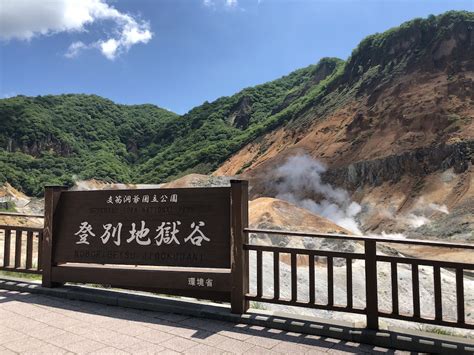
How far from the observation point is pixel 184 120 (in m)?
96.2

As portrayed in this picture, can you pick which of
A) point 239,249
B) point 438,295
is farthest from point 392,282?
point 239,249

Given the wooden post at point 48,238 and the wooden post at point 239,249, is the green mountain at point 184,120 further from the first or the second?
the wooden post at point 48,238

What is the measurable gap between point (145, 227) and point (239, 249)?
4.05 ft

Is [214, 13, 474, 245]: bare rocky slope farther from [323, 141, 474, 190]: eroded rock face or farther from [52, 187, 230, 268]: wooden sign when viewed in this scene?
[52, 187, 230, 268]: wooden sign

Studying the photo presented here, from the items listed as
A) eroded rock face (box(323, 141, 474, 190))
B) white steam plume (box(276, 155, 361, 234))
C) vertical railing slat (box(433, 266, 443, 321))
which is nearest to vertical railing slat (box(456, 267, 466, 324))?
vertical railing slat (box(433, 266, 443, 321))

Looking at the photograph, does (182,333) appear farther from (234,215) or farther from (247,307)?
(234,215)

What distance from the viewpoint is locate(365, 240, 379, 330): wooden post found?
11.6 feet

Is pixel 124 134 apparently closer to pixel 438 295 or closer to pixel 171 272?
pixel 171 272

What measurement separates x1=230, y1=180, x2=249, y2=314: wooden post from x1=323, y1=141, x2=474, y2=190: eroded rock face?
79.1 feet

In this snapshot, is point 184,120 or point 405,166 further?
point 184,120

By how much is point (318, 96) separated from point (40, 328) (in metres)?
46.5

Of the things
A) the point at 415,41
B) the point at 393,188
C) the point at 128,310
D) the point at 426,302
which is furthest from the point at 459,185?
the point at 128,310

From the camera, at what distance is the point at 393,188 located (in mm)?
26156

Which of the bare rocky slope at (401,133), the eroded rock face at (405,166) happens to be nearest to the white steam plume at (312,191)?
the bare rocky slope at (401,133)
